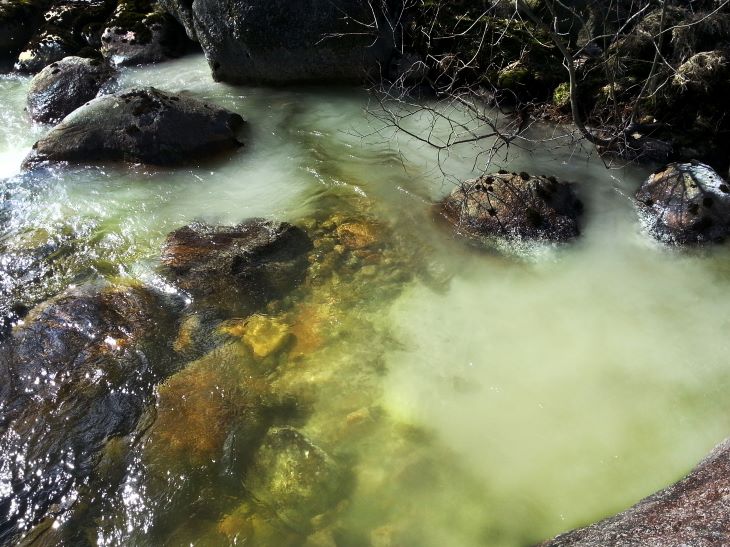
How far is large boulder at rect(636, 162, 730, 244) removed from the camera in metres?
6.61

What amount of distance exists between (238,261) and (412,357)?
2376mm

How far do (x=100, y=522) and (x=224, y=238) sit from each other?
349 centimetres

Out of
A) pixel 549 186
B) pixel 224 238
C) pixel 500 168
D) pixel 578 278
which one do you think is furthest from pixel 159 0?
pixel 578 278

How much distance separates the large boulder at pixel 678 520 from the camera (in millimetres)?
3038

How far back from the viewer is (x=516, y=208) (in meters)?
6.80

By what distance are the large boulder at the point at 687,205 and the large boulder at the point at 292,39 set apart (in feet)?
17.0

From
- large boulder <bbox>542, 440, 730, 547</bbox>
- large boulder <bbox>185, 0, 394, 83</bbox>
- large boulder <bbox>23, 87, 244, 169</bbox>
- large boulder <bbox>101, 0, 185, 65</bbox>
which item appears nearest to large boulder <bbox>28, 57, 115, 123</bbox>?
large boulder <bbox>101, 0, 185, 65</bbox>

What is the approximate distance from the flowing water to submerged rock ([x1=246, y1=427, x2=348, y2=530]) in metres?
0.03

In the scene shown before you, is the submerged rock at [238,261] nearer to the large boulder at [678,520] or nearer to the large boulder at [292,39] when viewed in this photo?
the large boulder at [678,520]

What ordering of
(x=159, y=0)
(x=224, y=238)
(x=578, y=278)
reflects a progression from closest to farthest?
(x=578, y=278) → (x=224, y=238) → (x=159, y=0)

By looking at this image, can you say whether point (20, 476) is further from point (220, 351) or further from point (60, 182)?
point (60, 182)

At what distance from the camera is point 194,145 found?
823 centimetres

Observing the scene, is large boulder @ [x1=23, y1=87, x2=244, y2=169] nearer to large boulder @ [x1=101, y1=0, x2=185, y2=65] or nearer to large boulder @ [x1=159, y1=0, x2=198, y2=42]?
large boulder @ [x1=159, y1=0, x2=198, y2=42]

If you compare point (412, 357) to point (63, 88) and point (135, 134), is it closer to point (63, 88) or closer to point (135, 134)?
point (135, 134)
